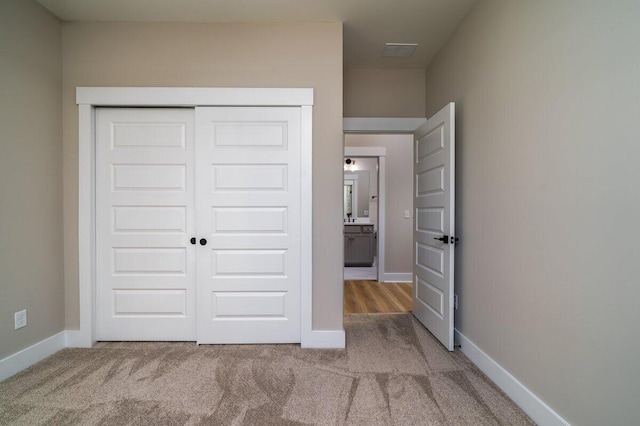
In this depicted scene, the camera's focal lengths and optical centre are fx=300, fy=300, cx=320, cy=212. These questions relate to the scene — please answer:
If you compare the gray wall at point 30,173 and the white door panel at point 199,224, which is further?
the white door panel at point 199,224

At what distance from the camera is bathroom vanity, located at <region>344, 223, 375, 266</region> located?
6.19 meters

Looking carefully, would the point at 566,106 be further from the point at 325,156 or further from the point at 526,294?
the point at 325,156

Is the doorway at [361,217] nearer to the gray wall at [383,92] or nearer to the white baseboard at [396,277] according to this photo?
the white baseboard at [396,277]

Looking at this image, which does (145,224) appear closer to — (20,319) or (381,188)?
(20,319)

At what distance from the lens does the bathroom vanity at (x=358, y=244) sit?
6.19 meters

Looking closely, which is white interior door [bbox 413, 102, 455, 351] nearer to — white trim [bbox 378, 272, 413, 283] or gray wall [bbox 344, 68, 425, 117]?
gray wall [bbox 344, 68, 425, 117]

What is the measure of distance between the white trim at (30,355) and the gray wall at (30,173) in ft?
0.14

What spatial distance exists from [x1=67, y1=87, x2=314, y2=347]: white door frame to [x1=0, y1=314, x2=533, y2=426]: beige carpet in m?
0.25

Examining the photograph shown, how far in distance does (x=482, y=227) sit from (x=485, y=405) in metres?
1.13

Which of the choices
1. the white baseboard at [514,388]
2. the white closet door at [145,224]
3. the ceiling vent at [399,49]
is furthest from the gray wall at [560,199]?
the white closet door at [145,224]

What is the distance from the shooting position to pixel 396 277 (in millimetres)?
4852

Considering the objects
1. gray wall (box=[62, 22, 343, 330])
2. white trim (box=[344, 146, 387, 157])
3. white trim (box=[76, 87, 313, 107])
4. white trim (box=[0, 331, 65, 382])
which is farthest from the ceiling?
white trim (box=[0, 331, 65, 382])

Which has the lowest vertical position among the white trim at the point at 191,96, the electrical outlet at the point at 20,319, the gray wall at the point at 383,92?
the electrical outlet at the point at 20,319

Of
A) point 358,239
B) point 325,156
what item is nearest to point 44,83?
point 325,156
